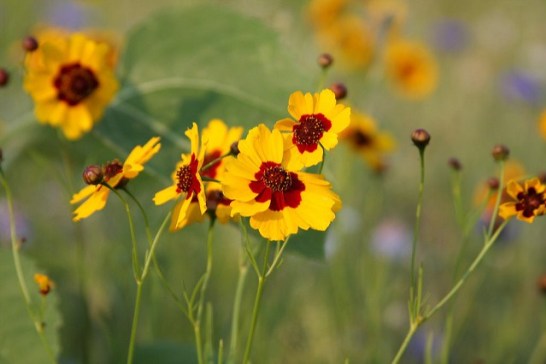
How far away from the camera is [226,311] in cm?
249

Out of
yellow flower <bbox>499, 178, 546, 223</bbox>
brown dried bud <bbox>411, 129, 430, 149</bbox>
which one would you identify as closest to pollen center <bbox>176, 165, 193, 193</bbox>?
brown dried bud <bbox>411, 129, 430, 149</bbox>

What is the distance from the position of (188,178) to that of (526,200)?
504 mm

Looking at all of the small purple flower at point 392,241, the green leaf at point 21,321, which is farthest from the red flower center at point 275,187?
the small purple flower at point 392,241

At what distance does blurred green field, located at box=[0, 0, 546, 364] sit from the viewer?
1.88m

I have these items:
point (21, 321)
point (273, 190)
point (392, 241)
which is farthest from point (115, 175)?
point (392, 241)

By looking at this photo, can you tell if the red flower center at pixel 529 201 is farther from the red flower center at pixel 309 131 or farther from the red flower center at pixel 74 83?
the red flower center at pixel 74 83

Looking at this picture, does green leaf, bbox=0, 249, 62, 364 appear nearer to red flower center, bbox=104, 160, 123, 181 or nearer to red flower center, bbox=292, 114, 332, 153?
red flower center, bbox=104, 160, 123, 181

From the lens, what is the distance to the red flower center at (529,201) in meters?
1.21

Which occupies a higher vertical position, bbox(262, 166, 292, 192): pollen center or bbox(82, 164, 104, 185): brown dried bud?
bbox(262, 166, 292, 192): pollen center

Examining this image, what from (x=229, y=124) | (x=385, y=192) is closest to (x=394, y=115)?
(x=385, y=192)

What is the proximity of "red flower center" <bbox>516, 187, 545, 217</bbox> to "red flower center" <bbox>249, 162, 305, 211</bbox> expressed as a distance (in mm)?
348

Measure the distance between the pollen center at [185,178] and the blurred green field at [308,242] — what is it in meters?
0.13

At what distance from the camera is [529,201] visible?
4.00 ft

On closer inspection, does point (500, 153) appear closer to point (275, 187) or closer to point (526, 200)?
point (526, 200)
